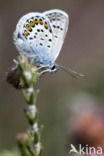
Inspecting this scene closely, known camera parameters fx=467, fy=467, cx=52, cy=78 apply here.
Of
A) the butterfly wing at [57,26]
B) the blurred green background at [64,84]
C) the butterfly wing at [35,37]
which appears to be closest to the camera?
the butterfly wing at [35,37]

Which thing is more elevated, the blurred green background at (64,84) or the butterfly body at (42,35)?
the butterfly body at (42,35)

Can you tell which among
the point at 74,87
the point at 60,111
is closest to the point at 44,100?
the point at 74,87

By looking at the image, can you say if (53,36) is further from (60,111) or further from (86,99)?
(60,111)

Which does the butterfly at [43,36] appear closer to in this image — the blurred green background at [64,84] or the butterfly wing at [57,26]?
the butterfly wing at [57,26]

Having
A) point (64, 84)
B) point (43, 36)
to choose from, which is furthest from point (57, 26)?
point (64, 84)

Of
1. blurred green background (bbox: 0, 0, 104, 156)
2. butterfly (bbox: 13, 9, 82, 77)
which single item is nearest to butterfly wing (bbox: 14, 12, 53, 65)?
butterfly (bbox: 13, 9, 82, 77)

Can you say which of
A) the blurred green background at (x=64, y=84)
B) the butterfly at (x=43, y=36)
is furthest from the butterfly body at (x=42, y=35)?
the blurred green background at (x=64, y=84)
